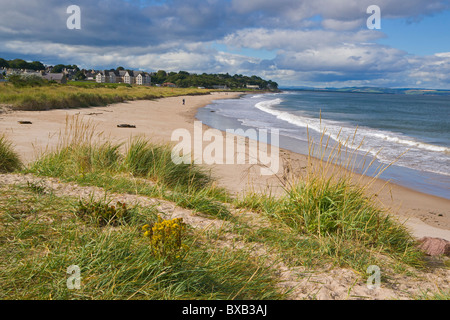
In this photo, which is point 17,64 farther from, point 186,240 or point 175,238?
point 175,238

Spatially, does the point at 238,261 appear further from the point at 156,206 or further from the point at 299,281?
the point at 156,206

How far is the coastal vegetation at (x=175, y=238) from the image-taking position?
113 inches

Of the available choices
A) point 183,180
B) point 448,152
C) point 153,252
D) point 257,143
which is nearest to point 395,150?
point 448,152

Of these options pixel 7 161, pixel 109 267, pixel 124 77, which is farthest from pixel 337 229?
pixel 124 77

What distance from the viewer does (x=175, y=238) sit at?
9.78 ft

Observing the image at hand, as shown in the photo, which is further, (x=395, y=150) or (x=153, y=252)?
(x=395, y=150)

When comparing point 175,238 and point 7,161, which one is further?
point 7,161

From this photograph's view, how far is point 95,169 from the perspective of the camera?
654cm

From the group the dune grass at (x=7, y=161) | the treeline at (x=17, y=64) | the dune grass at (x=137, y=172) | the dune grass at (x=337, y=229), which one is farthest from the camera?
the treeline at (x=17, y=64)

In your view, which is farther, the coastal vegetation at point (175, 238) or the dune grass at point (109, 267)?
the coastal vegetation at point (175, 238)

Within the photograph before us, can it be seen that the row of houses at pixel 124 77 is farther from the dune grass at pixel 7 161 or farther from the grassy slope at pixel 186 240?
the grassy slope at pixel 186 240

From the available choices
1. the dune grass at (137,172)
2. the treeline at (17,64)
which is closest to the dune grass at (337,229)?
the dune grass at (137,172)

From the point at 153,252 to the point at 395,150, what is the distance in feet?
58.7

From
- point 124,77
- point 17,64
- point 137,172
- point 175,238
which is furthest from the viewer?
point 124,77
